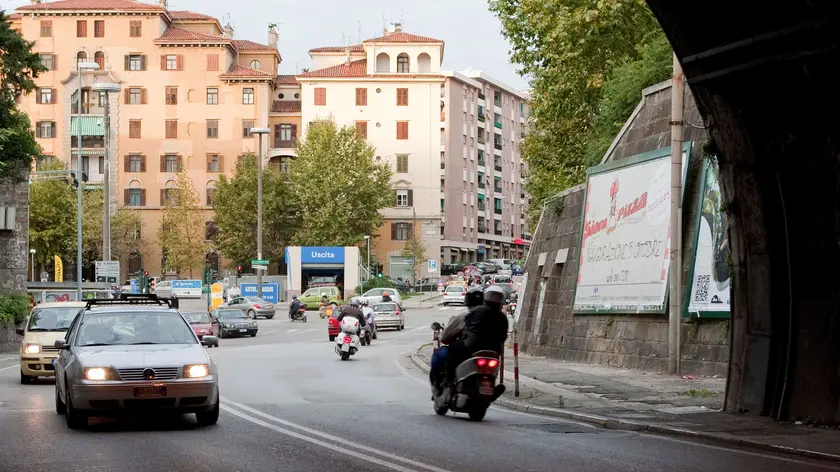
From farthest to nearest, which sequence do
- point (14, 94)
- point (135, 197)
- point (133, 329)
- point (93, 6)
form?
point (135, 197) < point (93, 6) < point (14, 94) < point (133, 329)

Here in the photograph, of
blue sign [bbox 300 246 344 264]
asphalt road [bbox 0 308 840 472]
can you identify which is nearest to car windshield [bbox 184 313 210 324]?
asphalt road [bbox 0 308 840 472]

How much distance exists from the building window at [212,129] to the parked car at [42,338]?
83.6 metres

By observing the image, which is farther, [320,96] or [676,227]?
[320,96]

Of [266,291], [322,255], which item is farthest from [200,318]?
[322,255]

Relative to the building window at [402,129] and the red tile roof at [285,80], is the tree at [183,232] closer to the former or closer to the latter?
the red tile roof at [285,80]

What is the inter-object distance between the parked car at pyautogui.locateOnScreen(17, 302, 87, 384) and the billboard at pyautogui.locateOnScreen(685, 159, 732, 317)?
11.9 metres

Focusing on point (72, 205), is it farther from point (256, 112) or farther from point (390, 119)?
point (390, 119)

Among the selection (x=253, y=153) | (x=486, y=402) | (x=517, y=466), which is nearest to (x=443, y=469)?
(x=517, y=466)

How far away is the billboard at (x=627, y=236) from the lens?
26828 millimetres

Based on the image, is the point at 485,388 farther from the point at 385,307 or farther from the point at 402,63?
the point at 402,63

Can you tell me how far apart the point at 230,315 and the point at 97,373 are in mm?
43305

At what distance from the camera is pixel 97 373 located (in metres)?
14.2

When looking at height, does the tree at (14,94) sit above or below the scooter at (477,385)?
above

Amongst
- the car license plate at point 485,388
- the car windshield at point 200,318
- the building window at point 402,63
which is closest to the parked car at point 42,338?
the car license plate at point 485,388
